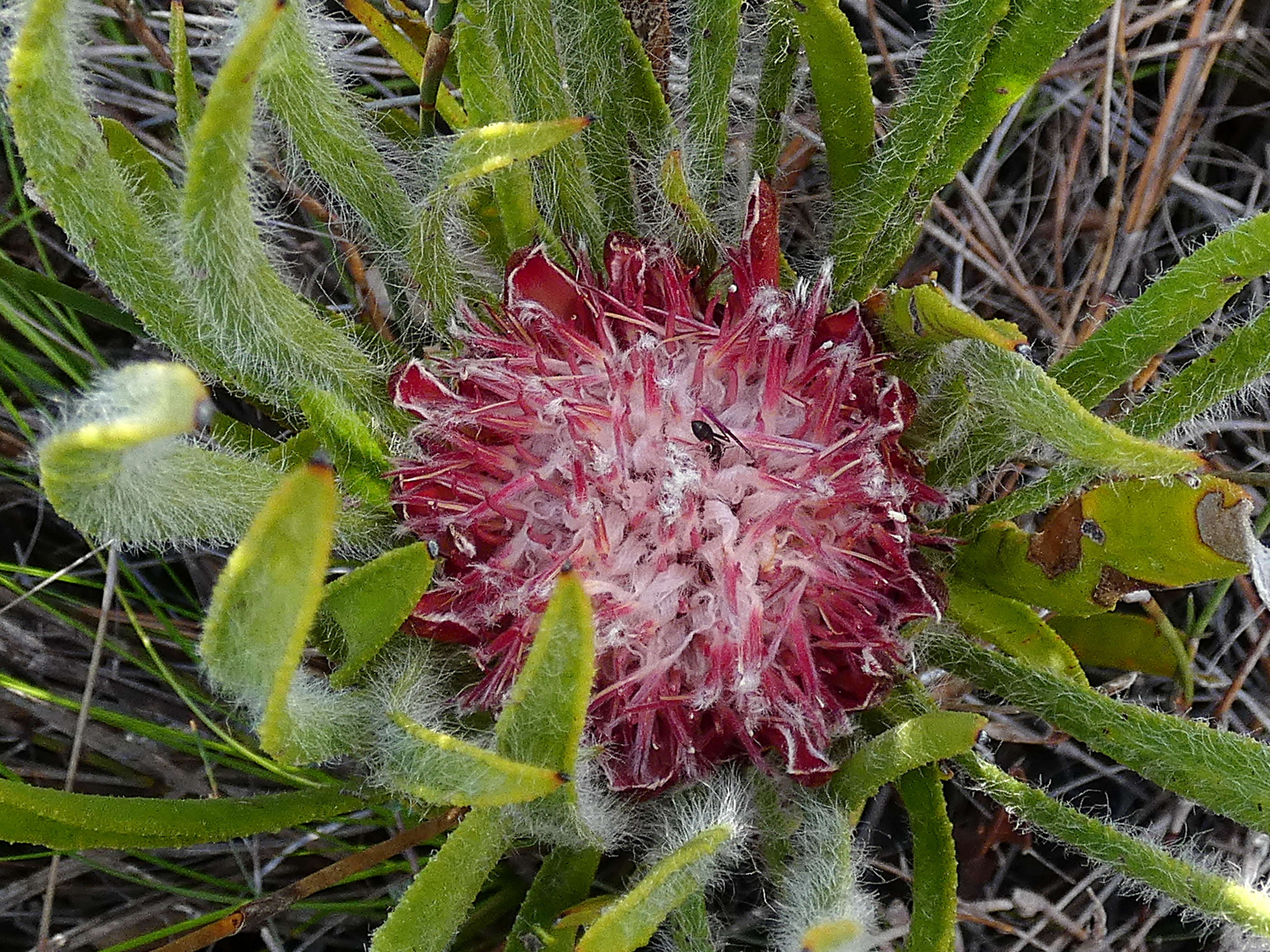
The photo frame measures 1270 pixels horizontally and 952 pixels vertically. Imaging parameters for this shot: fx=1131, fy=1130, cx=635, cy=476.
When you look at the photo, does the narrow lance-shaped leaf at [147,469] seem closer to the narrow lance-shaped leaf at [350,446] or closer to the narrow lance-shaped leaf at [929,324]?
the narrow lance-shaped leaf at [350,446]

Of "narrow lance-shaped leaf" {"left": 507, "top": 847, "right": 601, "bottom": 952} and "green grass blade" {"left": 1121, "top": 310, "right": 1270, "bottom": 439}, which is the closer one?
"green grass blade" {"left": 1121, "top": 310, "right": 1270, "bottom": 439}

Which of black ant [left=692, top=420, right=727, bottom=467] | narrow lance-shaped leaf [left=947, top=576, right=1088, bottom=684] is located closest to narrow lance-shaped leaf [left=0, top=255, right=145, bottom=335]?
black ant [left=692, top=420, right=727, bottom=467]

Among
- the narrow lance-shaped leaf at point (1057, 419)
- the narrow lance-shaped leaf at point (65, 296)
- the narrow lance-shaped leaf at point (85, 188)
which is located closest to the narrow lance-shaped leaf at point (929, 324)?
the narrow lance-shaped leaf at point (1057, 419)

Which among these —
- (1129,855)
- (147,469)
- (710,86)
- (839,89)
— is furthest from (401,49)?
(1129,855)

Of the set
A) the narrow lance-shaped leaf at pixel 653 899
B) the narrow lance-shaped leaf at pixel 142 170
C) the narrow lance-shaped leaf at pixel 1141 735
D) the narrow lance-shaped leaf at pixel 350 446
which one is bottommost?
the narrow lance-shaped leaf at pixel 1141 735

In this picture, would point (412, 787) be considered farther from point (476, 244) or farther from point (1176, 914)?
point (1176, 914)

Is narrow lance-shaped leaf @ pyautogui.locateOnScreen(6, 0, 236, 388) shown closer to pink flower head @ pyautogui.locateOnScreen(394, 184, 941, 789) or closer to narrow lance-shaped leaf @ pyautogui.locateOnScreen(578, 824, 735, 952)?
pink flower head @ pyautogui.locateOnScreen(394, 184, 941, 789)
